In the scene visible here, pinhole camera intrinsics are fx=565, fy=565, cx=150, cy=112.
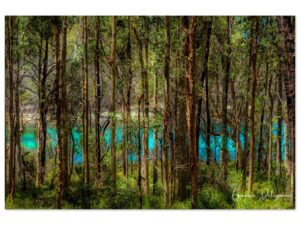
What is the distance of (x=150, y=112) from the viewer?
23.4 ft

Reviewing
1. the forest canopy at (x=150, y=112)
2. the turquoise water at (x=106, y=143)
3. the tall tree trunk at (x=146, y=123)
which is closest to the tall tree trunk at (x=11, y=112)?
the forest canopy at (x=150, y=112)

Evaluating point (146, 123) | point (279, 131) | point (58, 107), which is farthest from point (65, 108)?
point (279, 131)

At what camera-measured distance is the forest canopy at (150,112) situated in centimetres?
690

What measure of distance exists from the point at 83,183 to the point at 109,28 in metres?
1.98

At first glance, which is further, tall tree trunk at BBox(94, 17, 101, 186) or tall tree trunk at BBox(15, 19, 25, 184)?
tall tree trunk at BBox(94, 17, 101, 186)

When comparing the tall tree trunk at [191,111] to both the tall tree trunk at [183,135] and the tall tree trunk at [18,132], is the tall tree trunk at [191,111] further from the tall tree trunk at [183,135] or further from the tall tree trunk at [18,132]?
the tall tree trunk at [18,132]

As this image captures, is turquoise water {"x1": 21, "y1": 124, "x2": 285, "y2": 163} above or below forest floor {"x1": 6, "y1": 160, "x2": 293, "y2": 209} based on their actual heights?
above

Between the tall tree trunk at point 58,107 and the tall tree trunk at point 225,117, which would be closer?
the tall tree trunk at point 58,107

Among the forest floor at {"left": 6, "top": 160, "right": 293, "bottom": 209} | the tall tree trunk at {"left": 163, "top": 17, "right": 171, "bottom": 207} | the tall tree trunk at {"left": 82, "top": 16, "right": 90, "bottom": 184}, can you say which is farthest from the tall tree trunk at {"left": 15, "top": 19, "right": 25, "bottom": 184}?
the tall tree trunk at {"left": 163, "top": 17, "right": 171, "bottom": 207}

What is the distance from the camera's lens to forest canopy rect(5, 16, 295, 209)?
6.90 m

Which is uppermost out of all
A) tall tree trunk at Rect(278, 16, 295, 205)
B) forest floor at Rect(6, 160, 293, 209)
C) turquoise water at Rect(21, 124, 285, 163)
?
tall tree trunk at Rect(278, 16, 295, 205)

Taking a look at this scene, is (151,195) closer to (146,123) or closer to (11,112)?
(146,123)

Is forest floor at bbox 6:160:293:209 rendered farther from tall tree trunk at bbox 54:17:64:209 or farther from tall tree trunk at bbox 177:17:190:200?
tall tree trunk at bbox 177:17:190:200
